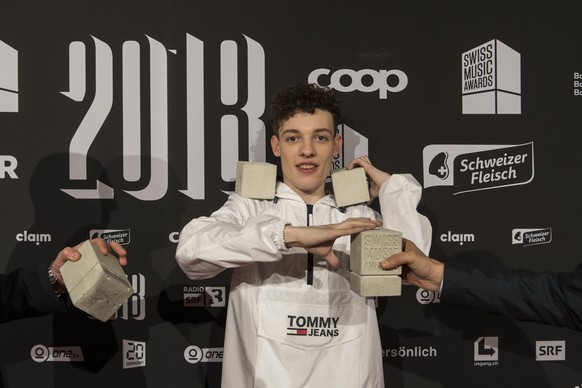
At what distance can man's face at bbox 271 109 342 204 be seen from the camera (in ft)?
7.72

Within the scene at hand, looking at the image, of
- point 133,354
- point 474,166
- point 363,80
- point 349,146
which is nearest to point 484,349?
point 474,166

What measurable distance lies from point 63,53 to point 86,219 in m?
0.78

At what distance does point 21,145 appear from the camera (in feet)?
9.39

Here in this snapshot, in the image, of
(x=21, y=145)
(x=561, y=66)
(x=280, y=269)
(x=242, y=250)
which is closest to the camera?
(x=242, y=250)

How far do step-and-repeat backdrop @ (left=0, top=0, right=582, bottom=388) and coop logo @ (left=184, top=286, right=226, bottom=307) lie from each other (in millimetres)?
11

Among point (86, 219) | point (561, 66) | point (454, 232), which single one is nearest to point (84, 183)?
Answer: point (86, 219)

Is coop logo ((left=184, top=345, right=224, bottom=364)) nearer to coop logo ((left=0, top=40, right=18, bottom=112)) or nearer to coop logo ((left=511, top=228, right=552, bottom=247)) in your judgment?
coop logo ((left=0, top=40, right=18, bottom=112))

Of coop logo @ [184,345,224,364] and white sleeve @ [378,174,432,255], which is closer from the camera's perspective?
white sleeve @ [378,174,432,255]

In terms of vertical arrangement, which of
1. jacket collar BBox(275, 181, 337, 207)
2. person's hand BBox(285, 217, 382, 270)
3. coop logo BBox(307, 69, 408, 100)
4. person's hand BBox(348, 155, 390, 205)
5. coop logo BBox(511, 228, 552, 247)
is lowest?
coop logo BBox(511, 228, 552, 247)

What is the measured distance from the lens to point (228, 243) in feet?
6.63

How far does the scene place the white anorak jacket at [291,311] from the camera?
2.17 m

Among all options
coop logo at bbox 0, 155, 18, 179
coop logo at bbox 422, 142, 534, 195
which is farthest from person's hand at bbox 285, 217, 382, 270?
coop logo at bbox 0, 155, 18, 179

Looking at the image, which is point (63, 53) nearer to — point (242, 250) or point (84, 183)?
point (84, 183)

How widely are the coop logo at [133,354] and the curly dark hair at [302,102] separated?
128 centimetres
